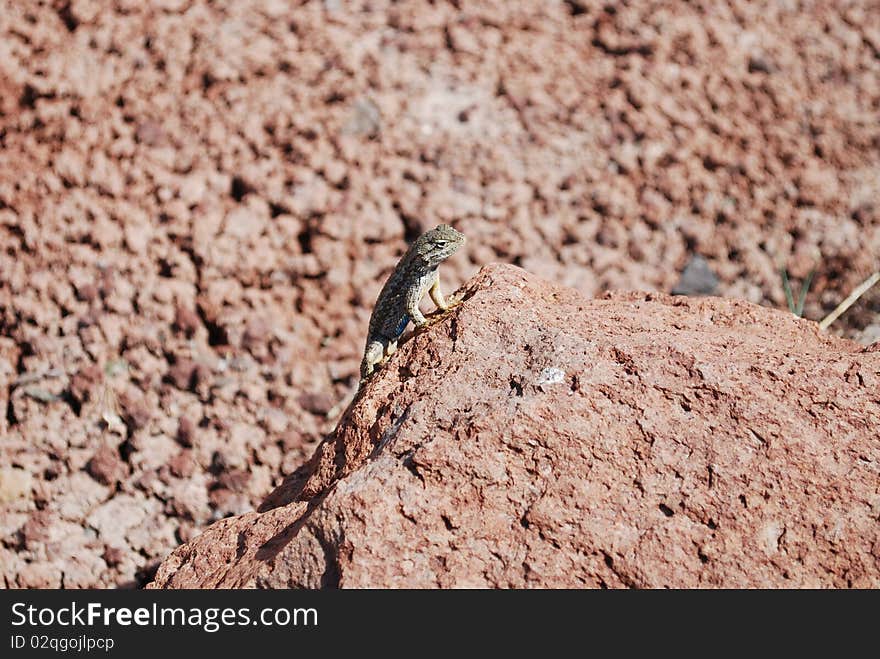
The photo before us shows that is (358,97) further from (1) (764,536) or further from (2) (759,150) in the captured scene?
(1) (764,536)

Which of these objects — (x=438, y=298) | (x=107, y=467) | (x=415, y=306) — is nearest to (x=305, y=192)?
(x=107, y=467)

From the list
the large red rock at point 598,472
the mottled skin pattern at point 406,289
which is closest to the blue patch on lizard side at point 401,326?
the mottled skin pattern at point 406,289

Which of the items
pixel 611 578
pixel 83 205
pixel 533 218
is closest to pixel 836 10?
pixel 533 218

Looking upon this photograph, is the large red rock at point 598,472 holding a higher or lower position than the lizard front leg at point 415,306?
higher

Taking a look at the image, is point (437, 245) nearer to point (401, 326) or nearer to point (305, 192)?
point (401, 326)

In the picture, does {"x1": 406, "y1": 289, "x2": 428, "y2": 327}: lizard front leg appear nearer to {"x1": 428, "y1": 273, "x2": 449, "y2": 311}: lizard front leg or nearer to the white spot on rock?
{"x1": 428, "y1": 273, "x2": 449, "y2": 311}: lizard front leg

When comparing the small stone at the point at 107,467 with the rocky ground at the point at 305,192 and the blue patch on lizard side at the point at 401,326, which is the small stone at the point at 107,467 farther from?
the blue patch on lizard side at the point at 401,326
